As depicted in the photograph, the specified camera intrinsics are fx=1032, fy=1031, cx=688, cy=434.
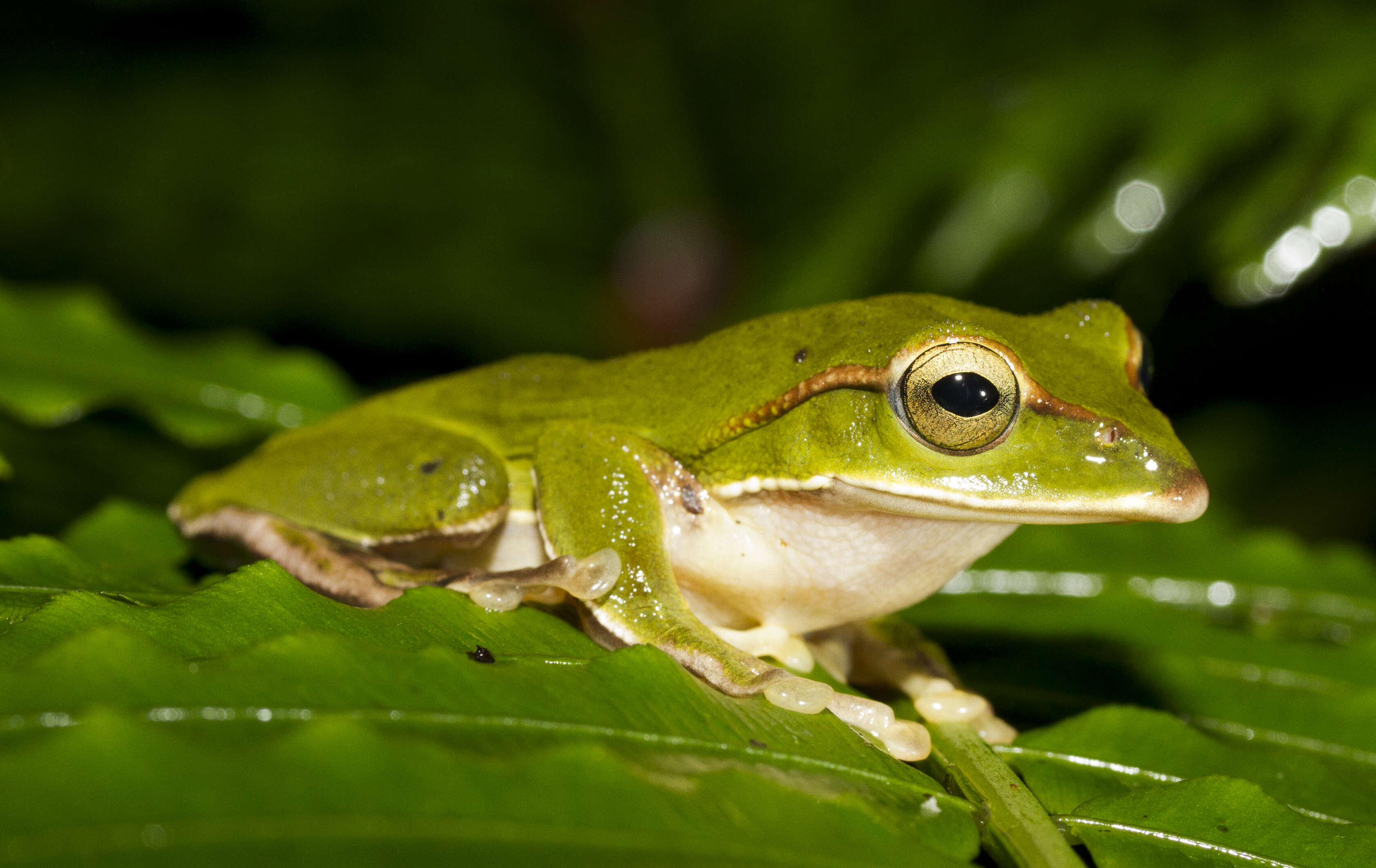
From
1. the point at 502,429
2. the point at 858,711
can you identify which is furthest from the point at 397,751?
the point at 502,429

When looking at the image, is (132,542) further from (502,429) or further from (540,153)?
(540,153)

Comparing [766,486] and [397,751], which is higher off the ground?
[766,486]

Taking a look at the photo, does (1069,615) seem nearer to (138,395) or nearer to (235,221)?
(138,395)

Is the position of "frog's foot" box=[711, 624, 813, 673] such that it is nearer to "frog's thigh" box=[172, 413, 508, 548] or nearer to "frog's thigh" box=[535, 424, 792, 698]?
"frog's thigh" box=[535, 424, 792, 698]

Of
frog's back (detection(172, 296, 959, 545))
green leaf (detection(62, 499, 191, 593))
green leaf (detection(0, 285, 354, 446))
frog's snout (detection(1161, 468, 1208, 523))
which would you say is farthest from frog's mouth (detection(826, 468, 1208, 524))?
green leaf (detection(0, 285, 354, 446))

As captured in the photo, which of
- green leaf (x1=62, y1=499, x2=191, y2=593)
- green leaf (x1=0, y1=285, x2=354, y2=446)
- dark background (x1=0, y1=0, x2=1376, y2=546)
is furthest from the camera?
dark background (x1=0, y1=0, x2=1376, y2=546)

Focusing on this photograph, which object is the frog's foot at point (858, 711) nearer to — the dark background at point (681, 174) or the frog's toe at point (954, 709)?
the frog's toe at point (954, 709)

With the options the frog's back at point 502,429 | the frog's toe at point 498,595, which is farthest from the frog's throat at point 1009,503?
the frog's toe at point 498,595

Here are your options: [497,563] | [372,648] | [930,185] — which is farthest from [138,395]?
[930,185]
